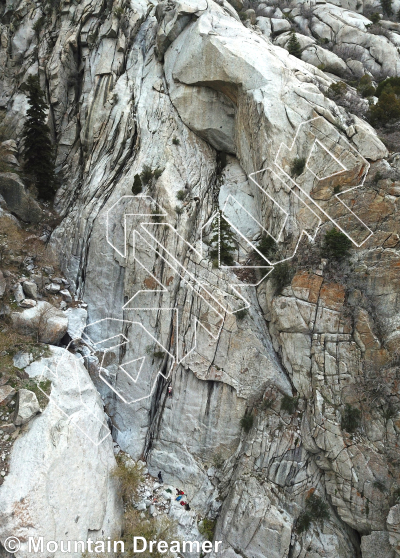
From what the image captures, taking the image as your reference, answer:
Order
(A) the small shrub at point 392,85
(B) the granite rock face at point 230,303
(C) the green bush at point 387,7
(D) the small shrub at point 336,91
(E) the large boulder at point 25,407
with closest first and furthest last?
1. (E) the large boulder at point 25,407
2. (B) the granite rock face at point 230,303
3. (D) the small shrub at point 336,91
4. (A) the small shrub at point 392,85
5. (C) the green bush at point 387,7

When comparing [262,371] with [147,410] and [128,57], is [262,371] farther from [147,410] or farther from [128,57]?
[128,57]

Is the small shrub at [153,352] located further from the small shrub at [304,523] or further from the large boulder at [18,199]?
the large boulder at [18,199]

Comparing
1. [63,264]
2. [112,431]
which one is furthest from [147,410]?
[63,264]

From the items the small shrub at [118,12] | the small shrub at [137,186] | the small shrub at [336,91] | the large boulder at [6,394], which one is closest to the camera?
the large boulder at [6,394]

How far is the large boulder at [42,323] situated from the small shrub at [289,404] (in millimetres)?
11603

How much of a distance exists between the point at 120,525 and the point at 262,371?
959 cm

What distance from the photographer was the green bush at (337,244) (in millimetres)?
16094

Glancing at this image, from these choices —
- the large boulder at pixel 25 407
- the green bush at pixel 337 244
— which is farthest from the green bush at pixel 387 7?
the large boulder at pixel 25 407

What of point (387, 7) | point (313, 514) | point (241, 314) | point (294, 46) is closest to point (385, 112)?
point (294, 46)

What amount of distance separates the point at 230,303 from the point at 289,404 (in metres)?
5.40

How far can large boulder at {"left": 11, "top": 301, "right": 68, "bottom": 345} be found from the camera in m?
17.6

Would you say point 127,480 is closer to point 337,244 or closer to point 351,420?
point 351,420

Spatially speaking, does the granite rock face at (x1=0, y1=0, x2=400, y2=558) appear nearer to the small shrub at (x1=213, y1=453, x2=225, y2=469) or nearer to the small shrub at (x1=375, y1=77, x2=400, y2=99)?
the small shrub at (x1=213, y1=453, x2=225, y2=469)

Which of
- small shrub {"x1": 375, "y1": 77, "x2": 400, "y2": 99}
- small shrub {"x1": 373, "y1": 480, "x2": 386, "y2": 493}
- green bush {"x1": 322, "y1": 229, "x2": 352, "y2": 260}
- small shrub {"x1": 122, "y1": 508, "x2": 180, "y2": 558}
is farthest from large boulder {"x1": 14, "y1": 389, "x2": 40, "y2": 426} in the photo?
small shrub {"x1": 375, "y1": 77, "x2": 400, "y2": 99}
